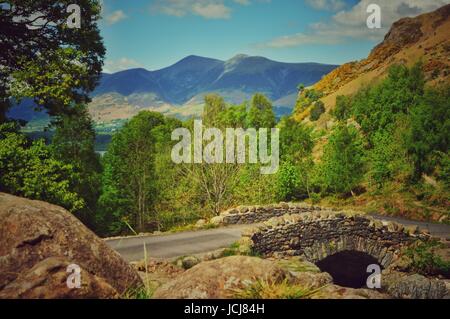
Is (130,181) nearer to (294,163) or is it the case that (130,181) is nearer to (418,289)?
(294,163)

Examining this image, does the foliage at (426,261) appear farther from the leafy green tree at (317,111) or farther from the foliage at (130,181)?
Result: the leafy green tree at (317,111)

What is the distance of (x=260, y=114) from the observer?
209ft

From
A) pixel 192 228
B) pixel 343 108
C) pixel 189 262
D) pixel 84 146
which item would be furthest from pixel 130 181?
pixel 343 108

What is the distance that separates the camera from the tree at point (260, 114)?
61.2 metres

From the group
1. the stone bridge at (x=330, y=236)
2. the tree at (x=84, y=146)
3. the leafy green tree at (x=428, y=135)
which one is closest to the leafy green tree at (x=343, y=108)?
the leafy green tree at (x=428, y=135)

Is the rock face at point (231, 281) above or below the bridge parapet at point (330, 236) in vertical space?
above

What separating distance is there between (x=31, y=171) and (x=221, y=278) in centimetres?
1535

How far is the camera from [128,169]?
125 feet

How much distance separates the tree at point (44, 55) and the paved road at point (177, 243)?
7.59m

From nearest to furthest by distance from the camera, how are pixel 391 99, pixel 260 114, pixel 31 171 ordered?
pixel 31 171
pixel 391 99
pixel 260 114

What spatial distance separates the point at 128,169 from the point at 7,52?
20470mm
